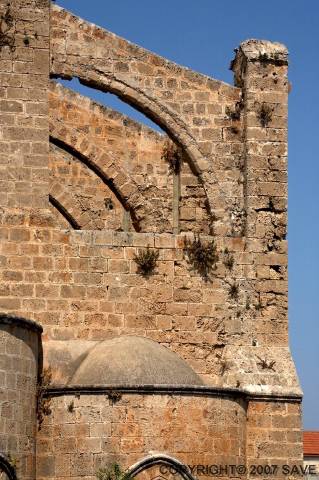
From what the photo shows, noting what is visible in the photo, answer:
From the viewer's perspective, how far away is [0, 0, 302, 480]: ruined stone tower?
15453mm

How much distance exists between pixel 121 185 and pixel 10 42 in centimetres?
330

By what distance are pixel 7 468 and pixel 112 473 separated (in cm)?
123

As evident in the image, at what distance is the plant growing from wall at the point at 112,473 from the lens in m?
15.2

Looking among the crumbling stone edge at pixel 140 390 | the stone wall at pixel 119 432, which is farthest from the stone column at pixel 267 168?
the stone wall at pixel 119 432

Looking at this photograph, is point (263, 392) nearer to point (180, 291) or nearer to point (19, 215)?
point (180, 291)

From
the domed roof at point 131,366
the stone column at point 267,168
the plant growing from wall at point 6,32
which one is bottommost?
the domed roof at point 131,366

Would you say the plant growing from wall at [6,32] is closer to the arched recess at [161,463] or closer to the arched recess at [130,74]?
the arched recess at [130,74]

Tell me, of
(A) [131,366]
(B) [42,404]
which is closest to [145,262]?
(A) [131,366]

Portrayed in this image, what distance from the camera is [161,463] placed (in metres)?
15.4

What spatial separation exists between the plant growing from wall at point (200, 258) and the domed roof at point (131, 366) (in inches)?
56.7

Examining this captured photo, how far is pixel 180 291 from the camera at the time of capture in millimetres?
17453

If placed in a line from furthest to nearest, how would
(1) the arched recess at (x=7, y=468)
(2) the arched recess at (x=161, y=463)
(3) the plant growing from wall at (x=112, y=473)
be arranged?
(2) the arched recess at (x=161, y=463) → (3) the plant growing from wall at (x=112, y=473) → (1) the arched recess at (x=7, y=468)

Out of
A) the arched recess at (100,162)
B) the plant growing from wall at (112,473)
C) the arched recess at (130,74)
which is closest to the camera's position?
the plant growing from wall at (112,473)

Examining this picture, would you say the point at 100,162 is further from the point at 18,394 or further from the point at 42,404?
the point at 18,394
